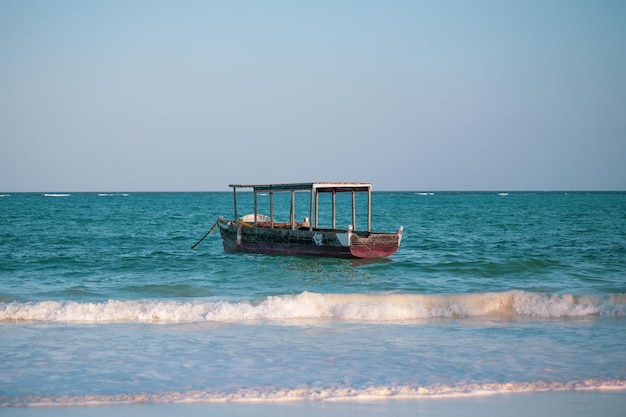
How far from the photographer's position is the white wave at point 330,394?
775cm

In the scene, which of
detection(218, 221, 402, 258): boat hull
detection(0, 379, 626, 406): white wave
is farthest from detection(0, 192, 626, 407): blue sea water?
detection(218, 221, 402, 258): boat hull

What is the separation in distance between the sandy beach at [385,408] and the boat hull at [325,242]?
15272 millimetres

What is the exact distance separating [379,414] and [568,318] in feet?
25.4

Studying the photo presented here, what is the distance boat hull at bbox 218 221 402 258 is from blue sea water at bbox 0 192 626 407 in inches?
17.2

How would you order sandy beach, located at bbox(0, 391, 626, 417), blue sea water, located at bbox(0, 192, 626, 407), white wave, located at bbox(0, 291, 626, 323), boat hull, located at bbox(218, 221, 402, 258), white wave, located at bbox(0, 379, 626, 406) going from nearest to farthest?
sandy beach, located at bbox(0, 391, 626, 417) → white wave, located at bbox(0, 379, 626, 406) → blue sea water, located at bbox(0, 192, 626, 407) → white wave, located at bbox(0, 291, 626, 323) → boat hull, located at bbox(218, 221, 402, 258)

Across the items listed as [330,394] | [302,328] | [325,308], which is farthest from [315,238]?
[330,394]

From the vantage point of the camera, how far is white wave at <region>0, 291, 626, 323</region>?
43.8ft

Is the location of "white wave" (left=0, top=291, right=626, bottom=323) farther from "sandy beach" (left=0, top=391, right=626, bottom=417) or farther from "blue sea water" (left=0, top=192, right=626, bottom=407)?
"sandy beach" (left=0, top=391, right=626, bottom=417)

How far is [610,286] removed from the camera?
1798 centimetres

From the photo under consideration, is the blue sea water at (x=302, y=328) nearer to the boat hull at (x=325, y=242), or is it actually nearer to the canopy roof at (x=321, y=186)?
the boat hull at (x=325, y=242)

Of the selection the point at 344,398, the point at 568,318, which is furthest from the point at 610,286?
the point at 344,398

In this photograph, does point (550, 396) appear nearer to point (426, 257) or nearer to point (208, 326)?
point (208, 326)

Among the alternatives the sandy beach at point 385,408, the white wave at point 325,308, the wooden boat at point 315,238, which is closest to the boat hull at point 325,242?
the wooden boat at point 315,238

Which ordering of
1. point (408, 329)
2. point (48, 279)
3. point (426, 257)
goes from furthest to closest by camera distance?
point (426, 257) < point (48, 279) < point (408, 329)
